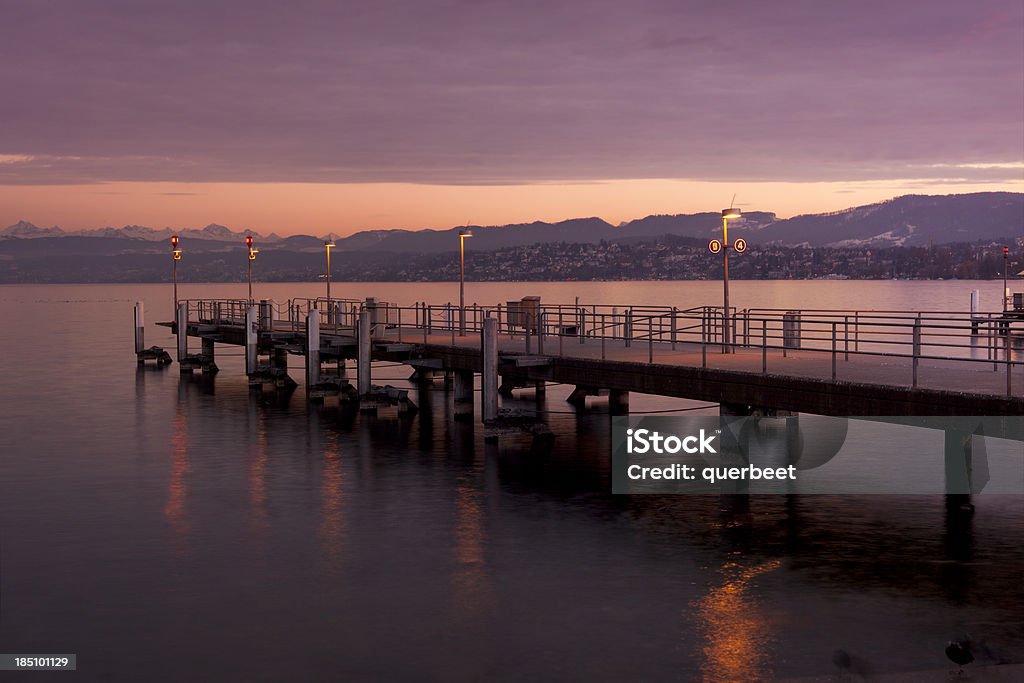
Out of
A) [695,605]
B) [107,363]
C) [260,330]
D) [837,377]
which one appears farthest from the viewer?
[107,363]

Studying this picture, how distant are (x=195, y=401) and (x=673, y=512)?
102 ft

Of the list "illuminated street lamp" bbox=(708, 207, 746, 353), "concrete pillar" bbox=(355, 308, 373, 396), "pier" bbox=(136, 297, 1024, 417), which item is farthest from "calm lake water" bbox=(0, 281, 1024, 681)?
"concrete pillar" bbox=(355, 308, 373, 396)

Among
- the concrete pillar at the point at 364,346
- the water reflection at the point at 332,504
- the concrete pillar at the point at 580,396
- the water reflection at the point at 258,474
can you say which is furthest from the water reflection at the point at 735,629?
the concrete pillar at the point at 580,396

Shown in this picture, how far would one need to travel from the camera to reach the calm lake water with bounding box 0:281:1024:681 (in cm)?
1711

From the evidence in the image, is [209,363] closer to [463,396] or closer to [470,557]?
[463,396]

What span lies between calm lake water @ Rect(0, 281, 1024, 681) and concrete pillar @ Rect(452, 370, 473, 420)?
5.43m

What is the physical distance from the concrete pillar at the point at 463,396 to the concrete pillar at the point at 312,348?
6960 mm

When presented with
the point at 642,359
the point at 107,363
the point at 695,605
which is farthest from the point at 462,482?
the point at 107,363

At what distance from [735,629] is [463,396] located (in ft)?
81.7

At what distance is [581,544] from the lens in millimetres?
23484

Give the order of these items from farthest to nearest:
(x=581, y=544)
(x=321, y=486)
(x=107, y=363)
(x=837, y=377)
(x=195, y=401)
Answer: (x=107, y=363) → (x=195, y=401) → (x=321, y=486) → (x=837, y=377) → (x=581, y=544)

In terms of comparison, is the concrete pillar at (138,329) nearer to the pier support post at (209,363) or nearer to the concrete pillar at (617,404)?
the pier support post at (209,363)

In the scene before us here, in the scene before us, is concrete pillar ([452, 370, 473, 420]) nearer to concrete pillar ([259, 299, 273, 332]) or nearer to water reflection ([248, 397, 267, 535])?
water reflection ([248, 397, 267, 535])

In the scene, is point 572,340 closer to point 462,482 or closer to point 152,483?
point 462,482
